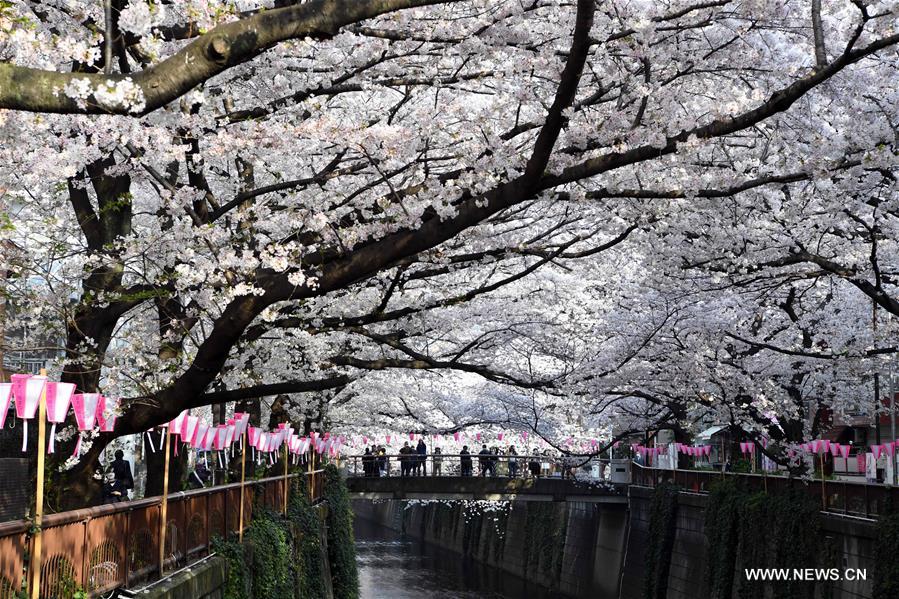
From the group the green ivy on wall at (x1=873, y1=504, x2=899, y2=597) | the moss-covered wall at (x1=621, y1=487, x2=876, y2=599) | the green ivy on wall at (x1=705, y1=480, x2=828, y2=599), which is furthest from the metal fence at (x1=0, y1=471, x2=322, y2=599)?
the green ivy on wall at (x1=705, y1=480, x2=828, y2=599)

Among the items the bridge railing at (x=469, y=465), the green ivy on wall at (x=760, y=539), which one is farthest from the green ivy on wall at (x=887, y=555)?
the bridge railing at (x=469, y=465)

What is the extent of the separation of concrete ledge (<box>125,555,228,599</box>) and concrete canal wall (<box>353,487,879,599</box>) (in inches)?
433

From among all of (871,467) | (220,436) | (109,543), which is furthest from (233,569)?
(871,467)

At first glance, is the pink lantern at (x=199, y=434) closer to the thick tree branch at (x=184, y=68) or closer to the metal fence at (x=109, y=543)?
the metal fence at (x=109, y=543)

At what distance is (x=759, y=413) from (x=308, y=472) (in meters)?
11.4

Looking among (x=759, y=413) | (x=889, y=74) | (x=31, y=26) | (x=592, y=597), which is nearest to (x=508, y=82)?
(x=889, y=74)

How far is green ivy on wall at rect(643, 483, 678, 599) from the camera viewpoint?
30719 millimetres

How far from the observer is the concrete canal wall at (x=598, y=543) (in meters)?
19.4

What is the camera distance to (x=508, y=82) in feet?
39.8

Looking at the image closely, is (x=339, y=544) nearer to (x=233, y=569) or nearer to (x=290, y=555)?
(x=290, y=555)

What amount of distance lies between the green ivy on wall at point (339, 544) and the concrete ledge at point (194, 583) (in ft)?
51.0

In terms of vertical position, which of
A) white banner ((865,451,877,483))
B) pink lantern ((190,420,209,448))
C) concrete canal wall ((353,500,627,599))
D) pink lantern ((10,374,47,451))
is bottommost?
concrete canal wall ((353,500,627,599))

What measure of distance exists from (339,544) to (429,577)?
14209 mm

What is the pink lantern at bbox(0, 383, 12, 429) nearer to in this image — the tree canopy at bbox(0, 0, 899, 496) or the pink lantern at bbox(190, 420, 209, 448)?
the tree canopy at bbox(0, 0, 899, 496)
